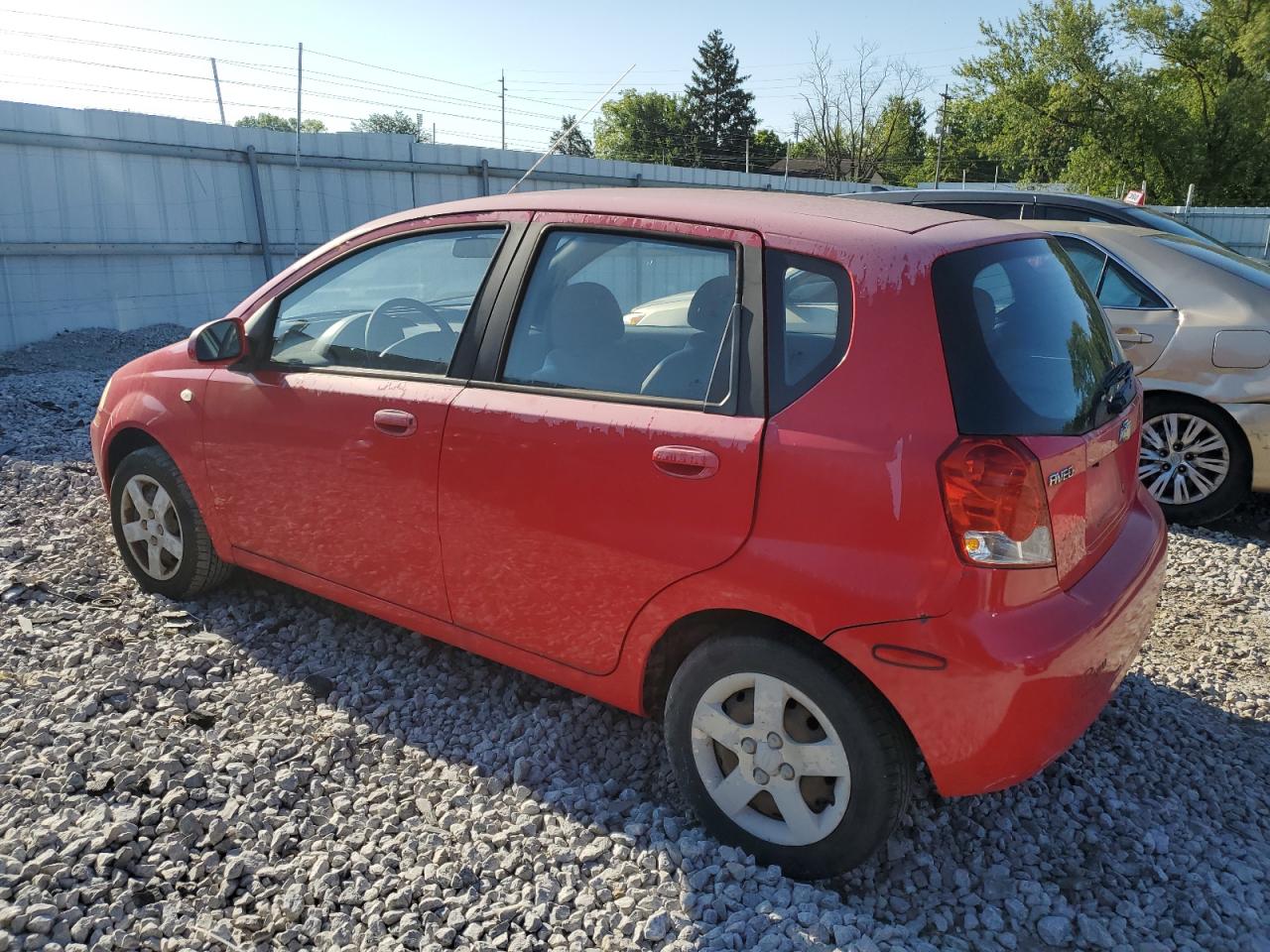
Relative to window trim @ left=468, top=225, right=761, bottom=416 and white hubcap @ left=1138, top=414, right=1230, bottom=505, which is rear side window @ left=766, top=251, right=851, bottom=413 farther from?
white hubcap @ left=1138, top=414, right=1230, bottom=505

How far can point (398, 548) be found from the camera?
3.16 metres

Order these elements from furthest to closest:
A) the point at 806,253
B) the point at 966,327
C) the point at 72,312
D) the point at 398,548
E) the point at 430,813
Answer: the point at 72,312 → the point at 398,548 → the point at 430,813 → the point at 806,253 → the point at 966,327

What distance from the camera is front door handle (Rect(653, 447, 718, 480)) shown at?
240 centimetres

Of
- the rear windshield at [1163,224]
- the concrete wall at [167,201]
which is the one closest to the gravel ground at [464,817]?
the rear windshield at [1163,224]

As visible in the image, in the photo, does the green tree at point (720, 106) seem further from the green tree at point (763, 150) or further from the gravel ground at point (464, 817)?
the gravel ground at point (464, 817)

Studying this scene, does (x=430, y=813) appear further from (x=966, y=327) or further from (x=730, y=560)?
(x=966, y=327)

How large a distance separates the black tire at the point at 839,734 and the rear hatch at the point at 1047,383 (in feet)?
1.91

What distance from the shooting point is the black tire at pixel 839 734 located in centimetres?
230

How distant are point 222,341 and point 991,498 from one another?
112 inches

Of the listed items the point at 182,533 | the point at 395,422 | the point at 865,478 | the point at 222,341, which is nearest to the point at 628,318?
the point at 395,422

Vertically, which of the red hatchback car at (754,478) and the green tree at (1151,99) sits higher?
the green tree at (1151,99)

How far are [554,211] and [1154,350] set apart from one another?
4.12m

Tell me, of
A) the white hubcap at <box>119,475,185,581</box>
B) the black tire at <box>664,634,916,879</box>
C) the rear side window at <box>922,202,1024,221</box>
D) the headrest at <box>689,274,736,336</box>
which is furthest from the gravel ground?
the rear side window at <box>922,202,1024,221</box>

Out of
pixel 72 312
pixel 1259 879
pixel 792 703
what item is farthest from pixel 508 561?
pixel 72 312
